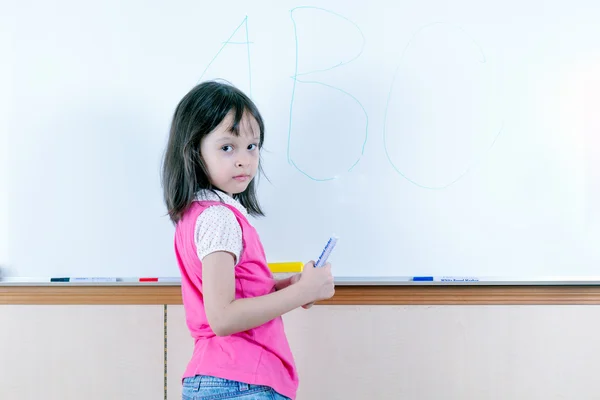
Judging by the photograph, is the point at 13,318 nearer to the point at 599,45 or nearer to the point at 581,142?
the point at 581,142

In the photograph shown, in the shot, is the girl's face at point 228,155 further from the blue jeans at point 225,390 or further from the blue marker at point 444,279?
the blue marker at point 444,279

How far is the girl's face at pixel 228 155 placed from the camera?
966 millimetres

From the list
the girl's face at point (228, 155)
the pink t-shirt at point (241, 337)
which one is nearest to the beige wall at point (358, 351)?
the pink t-shirt at point (241, 337)

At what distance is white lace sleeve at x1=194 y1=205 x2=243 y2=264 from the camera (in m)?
0.90

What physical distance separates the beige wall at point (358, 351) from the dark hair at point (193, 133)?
1.62ft

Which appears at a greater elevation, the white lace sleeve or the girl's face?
the girl's face

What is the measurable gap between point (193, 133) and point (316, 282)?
30cm

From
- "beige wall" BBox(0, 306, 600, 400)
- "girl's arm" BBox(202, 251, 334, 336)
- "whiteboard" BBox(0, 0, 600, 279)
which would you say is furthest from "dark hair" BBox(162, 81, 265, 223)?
"beige wall" BBox(0, 306, 600, 400)

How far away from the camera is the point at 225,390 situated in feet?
2.98

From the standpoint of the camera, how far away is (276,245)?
53.7 inches

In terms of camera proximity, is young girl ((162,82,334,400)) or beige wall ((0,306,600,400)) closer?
young girl ((162,82,334,400))

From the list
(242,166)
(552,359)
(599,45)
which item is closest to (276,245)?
(242,166)

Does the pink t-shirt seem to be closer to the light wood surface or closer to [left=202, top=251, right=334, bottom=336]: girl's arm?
[left=202, top=251, right=334, bottom=336]: girl's arm

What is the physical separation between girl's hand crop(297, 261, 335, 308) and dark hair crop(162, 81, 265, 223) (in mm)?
211
